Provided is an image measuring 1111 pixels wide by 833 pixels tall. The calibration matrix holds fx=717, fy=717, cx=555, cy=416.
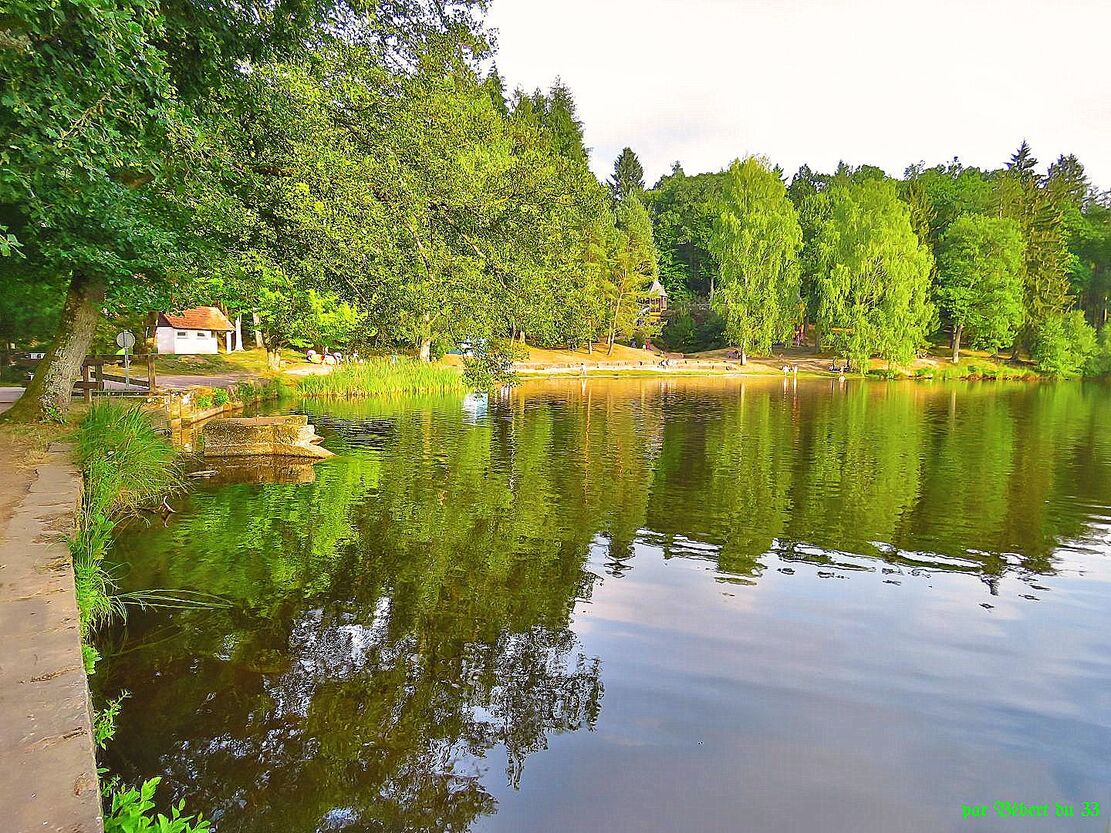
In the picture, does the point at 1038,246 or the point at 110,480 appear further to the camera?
the point at 1038,246

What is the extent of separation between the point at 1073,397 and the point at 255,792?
172 ft

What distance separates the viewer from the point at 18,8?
655 centimetres

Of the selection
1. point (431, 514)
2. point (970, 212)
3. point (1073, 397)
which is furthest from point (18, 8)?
point (970, 212)

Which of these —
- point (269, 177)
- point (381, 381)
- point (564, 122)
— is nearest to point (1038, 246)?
point (564, 122)

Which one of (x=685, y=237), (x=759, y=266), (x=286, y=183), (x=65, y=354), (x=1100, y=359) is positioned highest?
(x=685, y=237)

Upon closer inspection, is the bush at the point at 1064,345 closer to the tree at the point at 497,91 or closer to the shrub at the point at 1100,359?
the shrub at the point at 1100,359

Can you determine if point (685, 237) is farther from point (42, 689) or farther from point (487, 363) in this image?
point (42, 689)

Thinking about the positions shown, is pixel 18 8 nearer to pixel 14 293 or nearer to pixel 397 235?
pixel 397 235

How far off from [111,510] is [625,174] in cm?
9052

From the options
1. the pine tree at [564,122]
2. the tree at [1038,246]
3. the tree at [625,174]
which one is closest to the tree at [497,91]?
the pine tree at [564,122]

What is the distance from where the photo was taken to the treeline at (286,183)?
893 centimetres

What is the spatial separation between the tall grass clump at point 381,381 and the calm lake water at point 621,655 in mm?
20948

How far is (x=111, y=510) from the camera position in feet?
39.1

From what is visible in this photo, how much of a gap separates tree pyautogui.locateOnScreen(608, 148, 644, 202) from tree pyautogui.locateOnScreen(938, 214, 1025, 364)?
38.9m
